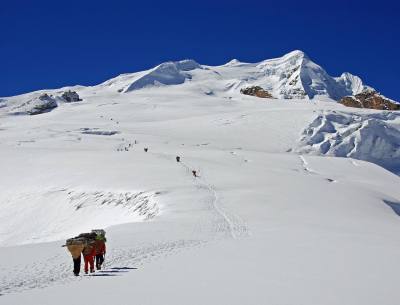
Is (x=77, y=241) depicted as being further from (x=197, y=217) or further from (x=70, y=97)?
(x=70, y=97)

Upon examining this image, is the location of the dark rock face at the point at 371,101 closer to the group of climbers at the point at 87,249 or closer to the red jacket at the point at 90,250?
the group of climbers at the point at 87,249

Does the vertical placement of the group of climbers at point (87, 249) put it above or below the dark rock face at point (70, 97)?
below

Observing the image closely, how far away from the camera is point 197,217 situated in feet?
88.1

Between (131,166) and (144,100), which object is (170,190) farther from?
(144,100)

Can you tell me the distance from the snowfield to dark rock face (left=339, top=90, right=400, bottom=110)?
320ft

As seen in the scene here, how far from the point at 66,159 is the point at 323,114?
2327 inches

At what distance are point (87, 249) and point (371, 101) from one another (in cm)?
18775

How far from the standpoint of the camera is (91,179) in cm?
4081

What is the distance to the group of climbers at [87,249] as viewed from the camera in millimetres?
14585

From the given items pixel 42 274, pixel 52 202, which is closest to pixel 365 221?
pixel 42 274

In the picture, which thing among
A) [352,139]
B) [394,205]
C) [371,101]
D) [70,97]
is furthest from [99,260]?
[371,101]

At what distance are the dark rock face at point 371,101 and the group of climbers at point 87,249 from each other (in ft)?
573

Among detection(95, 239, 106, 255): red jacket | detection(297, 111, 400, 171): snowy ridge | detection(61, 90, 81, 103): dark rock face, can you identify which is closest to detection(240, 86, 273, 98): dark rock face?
detection(61, 90, 81, 103): dark rock face

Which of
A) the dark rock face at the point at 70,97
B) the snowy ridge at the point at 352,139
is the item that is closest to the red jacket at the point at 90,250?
the snowy ridge at the point at 352,139
